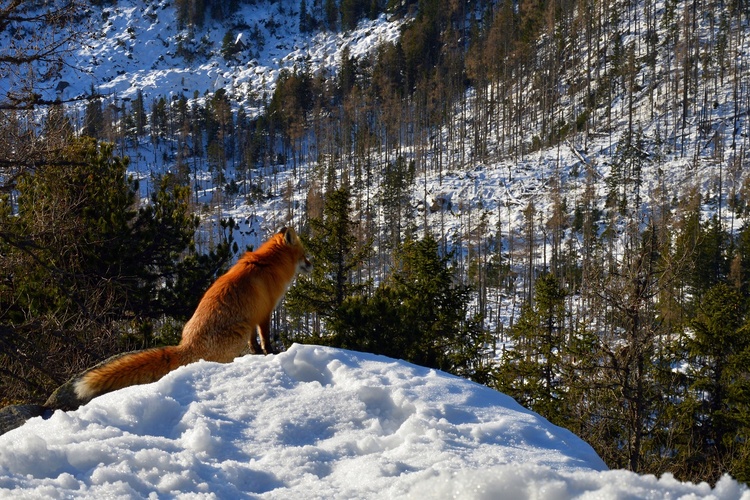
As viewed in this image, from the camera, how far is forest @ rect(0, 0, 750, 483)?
39.0ft

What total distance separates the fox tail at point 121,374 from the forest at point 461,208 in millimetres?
3430

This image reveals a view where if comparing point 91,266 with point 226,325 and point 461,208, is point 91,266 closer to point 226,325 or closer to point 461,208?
point 226,325

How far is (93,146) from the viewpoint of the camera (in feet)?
48.1

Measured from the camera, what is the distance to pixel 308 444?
3.71 metres

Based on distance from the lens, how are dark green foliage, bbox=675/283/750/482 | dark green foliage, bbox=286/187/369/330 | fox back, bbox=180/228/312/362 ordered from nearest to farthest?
1. fox back, bbox=180/228/312/362
2. dark green foliage, bbox=675/283/750/482
3. dark green foliage, bbox=286/187/369/330

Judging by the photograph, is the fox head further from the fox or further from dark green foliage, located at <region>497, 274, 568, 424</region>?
dark green foliage, located at <region>497, 274, 568, 424</region>

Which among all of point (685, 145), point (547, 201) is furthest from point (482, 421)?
point (685, 145)

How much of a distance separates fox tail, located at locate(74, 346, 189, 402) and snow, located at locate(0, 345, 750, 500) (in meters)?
1.57

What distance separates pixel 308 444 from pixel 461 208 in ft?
265

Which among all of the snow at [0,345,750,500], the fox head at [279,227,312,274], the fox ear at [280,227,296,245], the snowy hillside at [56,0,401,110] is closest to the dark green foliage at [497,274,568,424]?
the fox head at [279,227,312,274]

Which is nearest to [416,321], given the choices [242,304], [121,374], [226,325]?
[242,304]

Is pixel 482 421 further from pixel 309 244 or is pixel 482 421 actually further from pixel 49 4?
pixel 309 244

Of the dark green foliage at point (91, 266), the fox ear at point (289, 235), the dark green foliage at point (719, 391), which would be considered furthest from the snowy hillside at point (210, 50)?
the fox ear at point (289, 235)

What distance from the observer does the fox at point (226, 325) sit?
5785mm
